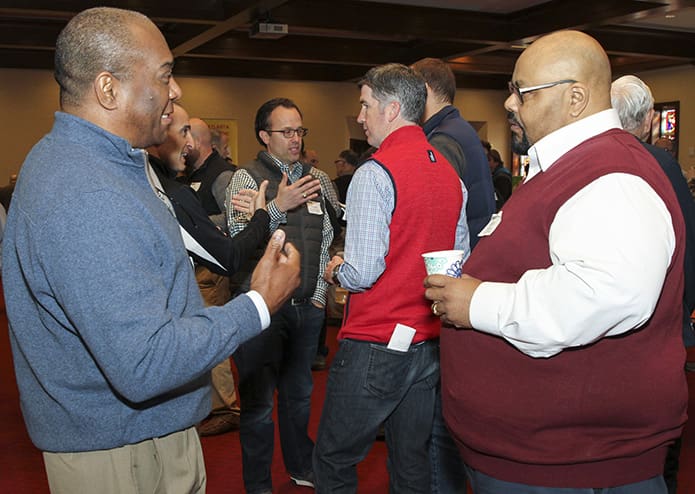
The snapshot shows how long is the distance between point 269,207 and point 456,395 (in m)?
1.47

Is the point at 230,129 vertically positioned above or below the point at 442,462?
above

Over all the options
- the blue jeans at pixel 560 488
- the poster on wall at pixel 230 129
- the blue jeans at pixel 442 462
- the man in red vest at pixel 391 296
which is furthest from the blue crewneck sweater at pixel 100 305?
the poster on wall at pixel 230 129

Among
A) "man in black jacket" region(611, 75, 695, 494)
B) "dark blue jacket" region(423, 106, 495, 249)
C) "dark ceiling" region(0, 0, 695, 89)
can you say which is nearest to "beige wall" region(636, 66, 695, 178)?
"dark ceiling" region(0, 0, 695, 89)

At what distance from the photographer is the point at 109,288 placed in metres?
1.20

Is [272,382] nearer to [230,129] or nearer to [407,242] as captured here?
[407,242]

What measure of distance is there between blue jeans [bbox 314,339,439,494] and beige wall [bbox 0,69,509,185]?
37.1 ft

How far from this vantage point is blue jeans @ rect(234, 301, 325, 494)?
314cm

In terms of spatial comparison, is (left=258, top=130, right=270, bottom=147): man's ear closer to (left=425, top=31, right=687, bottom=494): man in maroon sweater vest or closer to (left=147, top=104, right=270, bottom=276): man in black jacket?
(left=147, top=104, right=270, bottom=276): man in black jacket

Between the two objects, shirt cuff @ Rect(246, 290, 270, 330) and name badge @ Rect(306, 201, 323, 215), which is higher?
shirt cuff @ Rect(246, 290, 270, 330)

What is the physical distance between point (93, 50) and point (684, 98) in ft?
43.8

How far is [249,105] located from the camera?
44.4 ft

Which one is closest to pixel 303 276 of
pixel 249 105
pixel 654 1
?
pixel 654 1

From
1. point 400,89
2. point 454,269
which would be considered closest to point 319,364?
point 400,89

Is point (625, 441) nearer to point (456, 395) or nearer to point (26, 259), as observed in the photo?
Result: point (456, 395)
